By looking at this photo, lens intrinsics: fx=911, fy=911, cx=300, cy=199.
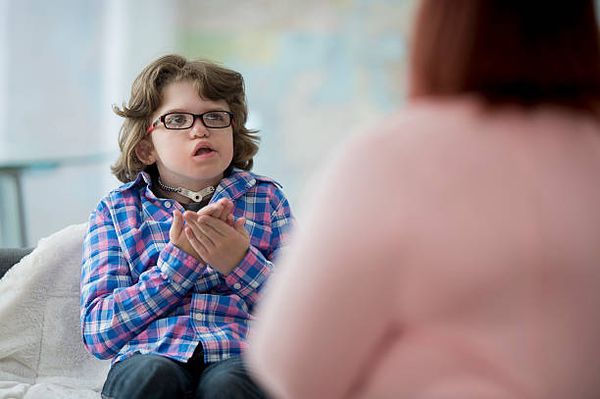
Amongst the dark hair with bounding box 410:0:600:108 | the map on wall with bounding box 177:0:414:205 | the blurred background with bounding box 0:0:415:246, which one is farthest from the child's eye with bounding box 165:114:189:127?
the map on wall with bounding box 177:0:414:205

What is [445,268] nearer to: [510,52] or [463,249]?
[463,249]

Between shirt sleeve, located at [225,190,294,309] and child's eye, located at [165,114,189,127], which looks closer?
shirt sleeve, located at [225,190,294,309]

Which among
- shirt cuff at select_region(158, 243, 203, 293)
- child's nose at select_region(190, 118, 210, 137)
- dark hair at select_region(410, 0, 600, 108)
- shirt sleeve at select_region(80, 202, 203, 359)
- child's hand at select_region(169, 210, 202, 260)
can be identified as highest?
dark hair at select_region(410, 0, 600, 108)

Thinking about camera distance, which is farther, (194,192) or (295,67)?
(295,67)

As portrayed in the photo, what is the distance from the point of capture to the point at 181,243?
1.72m

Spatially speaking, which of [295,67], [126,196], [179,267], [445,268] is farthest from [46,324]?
[295,67]

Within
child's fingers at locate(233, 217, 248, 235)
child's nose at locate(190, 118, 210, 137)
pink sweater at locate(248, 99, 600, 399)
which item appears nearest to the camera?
pink sweater at locate(248, 99, 600, 399)

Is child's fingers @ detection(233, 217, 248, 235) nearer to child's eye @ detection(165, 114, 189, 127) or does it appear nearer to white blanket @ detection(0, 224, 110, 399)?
child's eye @ detection(165, 114, 189, 127)

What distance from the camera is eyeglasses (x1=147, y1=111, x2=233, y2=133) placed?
74.2 inches

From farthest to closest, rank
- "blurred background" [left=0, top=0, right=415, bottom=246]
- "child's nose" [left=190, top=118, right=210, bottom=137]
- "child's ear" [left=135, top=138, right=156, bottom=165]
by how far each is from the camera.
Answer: "blurred background" [left=0, top=0, right=415, bottom=246] → "child's ear" [left=135, top=138, right=156, bottom=165] → "child's nose" [left=190, top=118, right=210, bottom=137]

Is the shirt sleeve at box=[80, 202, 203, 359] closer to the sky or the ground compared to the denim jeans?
closer to the sky

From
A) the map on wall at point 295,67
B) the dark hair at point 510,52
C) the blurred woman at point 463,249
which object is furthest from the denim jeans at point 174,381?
the map on wall at point 295,67

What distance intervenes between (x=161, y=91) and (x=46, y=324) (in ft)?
1.84

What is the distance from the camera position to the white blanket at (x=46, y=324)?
192 centimetres
